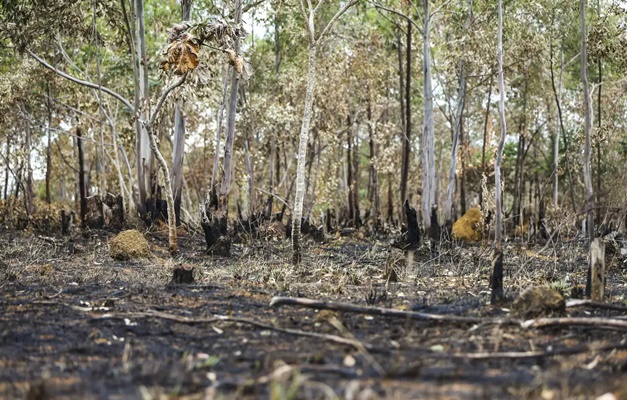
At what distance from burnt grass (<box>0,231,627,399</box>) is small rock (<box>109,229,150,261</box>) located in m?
1.86

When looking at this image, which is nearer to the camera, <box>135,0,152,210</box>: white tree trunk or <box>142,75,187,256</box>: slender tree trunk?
<box>142,75,187,256</box>: slender tree trunk

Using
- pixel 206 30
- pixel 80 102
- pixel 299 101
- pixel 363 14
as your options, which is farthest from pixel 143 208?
pixel 363 14

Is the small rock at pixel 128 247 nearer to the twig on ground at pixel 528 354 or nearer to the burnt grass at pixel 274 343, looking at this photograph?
the burnt grass at pixel 274 343

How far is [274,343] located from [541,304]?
219 centimetres

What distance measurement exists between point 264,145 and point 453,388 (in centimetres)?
2401

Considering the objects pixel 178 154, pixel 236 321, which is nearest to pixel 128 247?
pixel 178 154

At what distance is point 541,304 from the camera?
5.66 metres

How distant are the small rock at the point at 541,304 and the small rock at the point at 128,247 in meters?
7.05

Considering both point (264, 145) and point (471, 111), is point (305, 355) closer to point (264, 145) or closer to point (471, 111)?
point (264, 145)

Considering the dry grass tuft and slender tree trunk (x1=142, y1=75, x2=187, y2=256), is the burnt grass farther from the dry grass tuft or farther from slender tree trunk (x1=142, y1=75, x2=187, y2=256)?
the dry grass tuft

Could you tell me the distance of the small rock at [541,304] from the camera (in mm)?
5645

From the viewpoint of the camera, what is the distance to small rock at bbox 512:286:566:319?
5645 mm

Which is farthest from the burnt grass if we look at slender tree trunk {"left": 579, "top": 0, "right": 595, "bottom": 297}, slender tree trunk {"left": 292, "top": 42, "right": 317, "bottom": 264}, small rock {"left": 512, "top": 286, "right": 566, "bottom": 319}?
slender tree trunk {"left": 292, "top": 42, "right": 317, "bottom": 264}

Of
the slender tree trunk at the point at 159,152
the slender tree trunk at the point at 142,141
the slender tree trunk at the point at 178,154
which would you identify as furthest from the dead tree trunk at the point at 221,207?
the slender tree trunk at the point at 142,141
